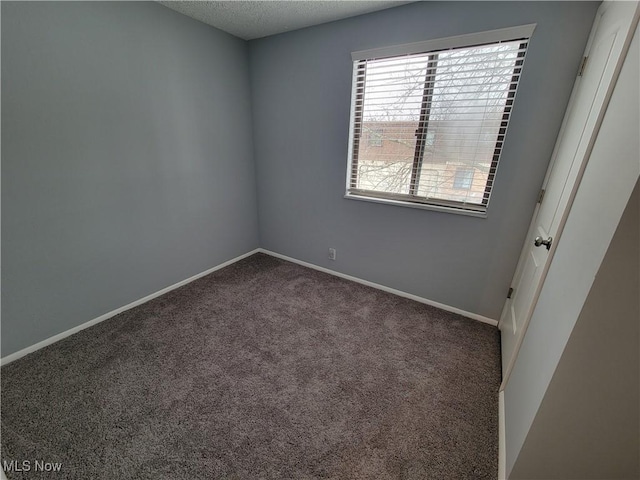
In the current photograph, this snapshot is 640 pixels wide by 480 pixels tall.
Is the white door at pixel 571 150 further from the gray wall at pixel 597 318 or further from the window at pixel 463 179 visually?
the window at pixel 463 179

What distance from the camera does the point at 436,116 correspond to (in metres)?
2.00

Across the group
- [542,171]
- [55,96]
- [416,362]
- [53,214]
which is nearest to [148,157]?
[55,96]

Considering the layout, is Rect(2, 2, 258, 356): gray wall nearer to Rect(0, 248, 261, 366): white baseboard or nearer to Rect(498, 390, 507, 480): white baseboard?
Rect(0, 248, 261, 366): white baseboard

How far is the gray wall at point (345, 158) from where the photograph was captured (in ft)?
5.33

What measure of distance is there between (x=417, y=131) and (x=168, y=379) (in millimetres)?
2449

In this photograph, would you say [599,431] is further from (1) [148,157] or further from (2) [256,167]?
(2) [256,167]

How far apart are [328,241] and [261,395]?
5.35 feet

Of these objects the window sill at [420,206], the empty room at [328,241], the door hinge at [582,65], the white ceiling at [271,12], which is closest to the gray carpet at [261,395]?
the empty room at [328,241]

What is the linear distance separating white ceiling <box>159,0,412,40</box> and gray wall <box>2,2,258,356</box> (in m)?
0.16

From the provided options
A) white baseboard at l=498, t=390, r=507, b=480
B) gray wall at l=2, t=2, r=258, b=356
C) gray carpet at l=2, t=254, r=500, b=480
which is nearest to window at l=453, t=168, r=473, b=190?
gray carpet at l=2, t=254, r=500, b=480

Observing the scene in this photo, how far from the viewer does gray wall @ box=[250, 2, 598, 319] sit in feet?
5.33

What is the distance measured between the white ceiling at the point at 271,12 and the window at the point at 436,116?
0.96 feet

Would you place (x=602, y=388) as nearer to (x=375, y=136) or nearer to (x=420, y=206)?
(x=420, y=206)

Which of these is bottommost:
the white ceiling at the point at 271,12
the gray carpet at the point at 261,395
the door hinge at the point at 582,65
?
the gray carpet at the point at 261,395
